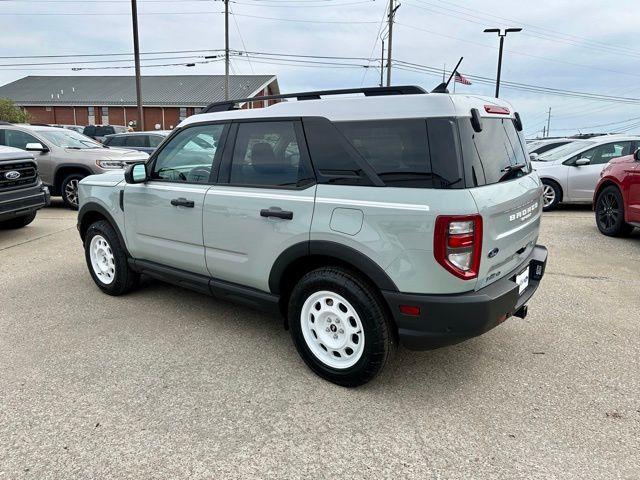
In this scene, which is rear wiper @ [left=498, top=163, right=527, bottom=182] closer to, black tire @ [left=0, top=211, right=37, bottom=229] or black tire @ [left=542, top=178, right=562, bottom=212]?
black tire @ [left=542, top=178, right=562, bottom=212]

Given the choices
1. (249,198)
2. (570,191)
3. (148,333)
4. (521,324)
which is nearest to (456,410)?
(521,324)

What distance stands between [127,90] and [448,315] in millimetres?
58730

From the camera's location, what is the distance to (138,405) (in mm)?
2916

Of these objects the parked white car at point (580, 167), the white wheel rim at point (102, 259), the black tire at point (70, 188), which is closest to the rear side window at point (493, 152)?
the white wheel rim at point (102, 259)

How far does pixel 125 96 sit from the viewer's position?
52750 millimetres

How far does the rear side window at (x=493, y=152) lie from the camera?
269 cm

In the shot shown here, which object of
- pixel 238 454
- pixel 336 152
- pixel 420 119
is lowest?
pixel 238 454

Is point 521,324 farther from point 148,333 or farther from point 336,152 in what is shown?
point 148,333

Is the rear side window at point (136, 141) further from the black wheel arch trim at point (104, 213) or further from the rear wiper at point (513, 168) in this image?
the rear wiper at point (513, 168)

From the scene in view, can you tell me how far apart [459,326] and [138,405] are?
6.45ft

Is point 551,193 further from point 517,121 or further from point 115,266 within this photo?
point 115,266

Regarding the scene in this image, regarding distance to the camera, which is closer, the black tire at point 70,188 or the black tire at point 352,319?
the black tire at point 352,319

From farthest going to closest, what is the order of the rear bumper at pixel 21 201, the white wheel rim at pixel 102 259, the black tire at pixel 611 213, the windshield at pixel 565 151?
the windshield at pixel 565 151 < the black tire at pixel 611 213 < the rear bumper at pixel 21 201 < the white wheel rim at pixel 102 259

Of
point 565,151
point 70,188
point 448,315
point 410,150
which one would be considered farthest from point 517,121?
point 70,188
